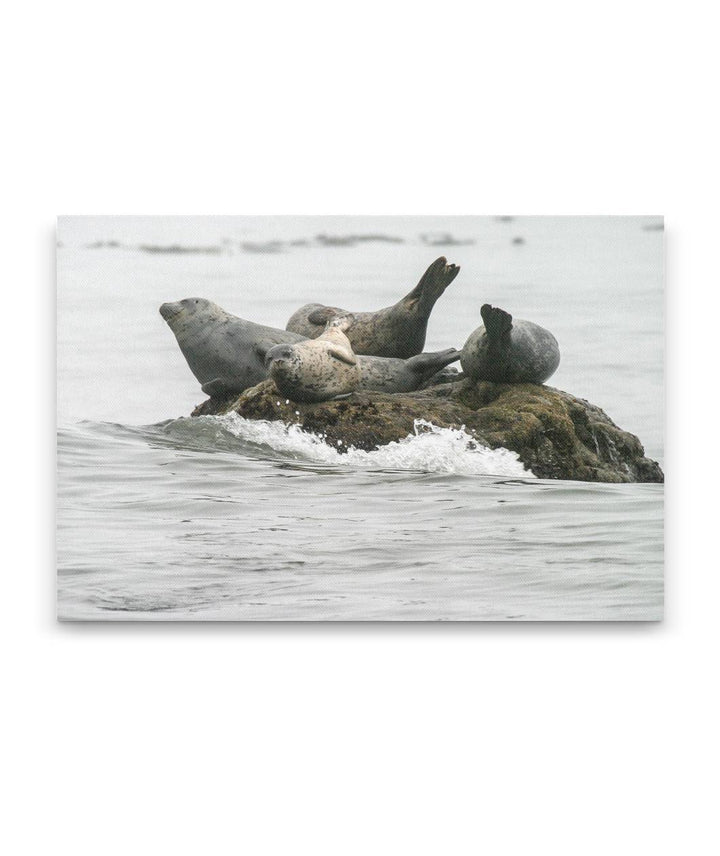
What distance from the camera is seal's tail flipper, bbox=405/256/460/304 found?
6121 millimetres

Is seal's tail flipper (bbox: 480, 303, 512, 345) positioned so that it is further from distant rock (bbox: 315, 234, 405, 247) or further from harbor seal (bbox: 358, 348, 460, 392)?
distant rock (bbox: 315, 234, 405, 247)

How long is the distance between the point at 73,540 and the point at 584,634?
199 centimetres

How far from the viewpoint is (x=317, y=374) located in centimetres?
619

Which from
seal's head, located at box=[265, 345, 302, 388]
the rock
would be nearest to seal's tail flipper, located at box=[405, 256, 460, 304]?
the rock

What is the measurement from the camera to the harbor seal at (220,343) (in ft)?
20.4

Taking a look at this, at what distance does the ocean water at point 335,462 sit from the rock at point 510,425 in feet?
0.17

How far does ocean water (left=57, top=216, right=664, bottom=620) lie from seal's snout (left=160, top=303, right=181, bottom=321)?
2 cm

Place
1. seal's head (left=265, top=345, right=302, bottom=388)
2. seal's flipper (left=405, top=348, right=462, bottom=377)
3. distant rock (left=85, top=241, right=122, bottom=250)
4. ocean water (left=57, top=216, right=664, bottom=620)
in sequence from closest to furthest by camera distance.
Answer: ocean water (left=57, top=216, right=664, bottom=620) → distant rock (left=85, top=241, right=122, bottom=250) → seal's head (left=265, top=345, right=302, bottom=388) → seal's flipper (left=405, top=348, right=462, bottom=377)

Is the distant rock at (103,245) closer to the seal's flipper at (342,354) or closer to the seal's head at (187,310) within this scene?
the seal's head at (187,310)

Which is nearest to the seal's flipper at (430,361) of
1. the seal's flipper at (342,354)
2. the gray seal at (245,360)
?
the gray seal at (245,360)

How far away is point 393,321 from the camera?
6352mm

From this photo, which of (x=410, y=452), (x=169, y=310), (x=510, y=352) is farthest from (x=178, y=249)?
(x=510, y=352)
